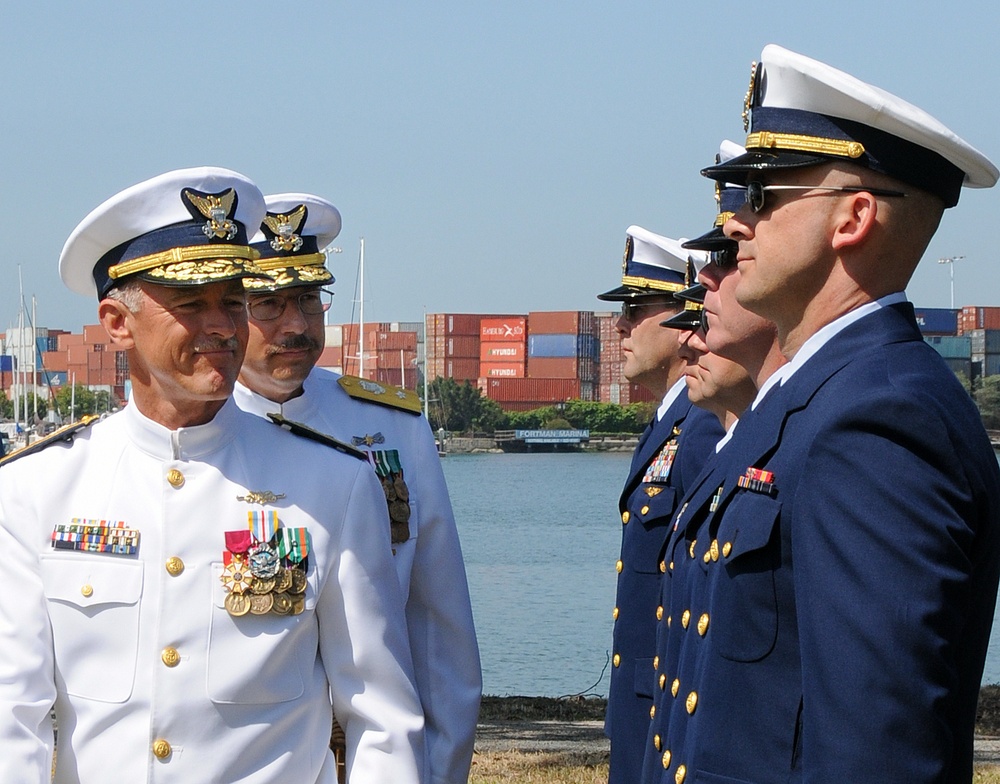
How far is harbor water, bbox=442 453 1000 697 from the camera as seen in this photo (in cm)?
1569

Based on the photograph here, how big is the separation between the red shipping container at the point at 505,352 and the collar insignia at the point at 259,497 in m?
109

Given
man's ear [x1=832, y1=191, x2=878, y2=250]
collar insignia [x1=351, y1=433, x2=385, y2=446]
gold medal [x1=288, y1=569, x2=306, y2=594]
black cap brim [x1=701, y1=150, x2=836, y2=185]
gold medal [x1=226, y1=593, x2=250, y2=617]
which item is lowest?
gold medal [x1=226, y1=593, x2=250, y2=617]

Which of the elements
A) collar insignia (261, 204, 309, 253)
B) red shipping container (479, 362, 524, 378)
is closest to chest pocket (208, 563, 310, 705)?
collar insignia (261, 204, 309, 253)

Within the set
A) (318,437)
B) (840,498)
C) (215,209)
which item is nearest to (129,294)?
(215,209)

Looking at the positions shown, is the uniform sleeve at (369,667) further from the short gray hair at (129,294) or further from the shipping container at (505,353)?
the shipping container at (505,353)

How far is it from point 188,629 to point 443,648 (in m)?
0.99

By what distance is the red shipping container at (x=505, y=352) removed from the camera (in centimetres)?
11225

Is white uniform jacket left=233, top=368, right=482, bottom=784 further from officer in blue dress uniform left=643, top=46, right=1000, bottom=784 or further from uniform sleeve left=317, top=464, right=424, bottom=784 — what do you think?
officer in blue dress uniform left=643, top=46, right=1000, bottom=784

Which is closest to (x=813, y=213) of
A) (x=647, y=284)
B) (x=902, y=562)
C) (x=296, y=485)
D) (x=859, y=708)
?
(x=902, y=562)

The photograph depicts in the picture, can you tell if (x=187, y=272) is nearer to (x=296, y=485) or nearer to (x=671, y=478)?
(x=296, y=485)

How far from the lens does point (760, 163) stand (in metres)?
2.71

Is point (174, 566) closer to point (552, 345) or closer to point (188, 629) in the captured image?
point (188, 629)

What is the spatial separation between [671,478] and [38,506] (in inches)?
89.7

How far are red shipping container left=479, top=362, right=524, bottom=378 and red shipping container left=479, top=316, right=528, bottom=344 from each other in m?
2.11
